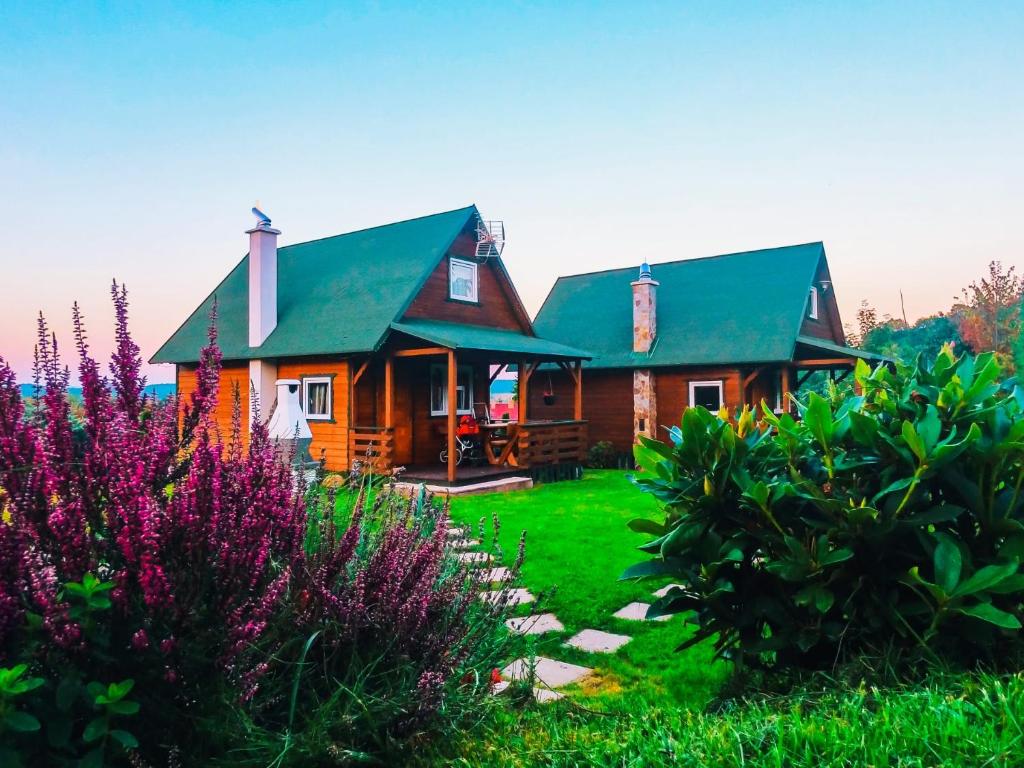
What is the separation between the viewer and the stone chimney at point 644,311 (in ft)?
62.4

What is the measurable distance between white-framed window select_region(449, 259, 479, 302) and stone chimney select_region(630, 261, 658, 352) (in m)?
5.55

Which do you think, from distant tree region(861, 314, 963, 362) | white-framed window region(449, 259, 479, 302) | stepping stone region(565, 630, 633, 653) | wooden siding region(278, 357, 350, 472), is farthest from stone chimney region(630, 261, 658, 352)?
distant tree region(861, 314, 963, 362)

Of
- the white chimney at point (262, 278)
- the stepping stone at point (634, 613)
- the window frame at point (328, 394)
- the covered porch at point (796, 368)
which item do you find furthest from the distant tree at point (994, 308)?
the stepping stone at point (634, 613)

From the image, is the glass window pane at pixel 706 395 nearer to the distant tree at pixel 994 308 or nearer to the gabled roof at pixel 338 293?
the gabled roof at pixel 338 293

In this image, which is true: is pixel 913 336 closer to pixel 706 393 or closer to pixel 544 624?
pixel 706 393

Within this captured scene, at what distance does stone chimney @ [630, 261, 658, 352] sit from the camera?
1902cm

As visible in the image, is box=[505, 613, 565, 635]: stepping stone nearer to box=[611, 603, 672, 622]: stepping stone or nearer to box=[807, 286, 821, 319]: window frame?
box=[611, 603, 672, 622]: stepping stone

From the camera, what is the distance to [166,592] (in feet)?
5.41

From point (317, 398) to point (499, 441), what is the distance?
4.53m

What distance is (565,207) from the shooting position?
17609 millimetres

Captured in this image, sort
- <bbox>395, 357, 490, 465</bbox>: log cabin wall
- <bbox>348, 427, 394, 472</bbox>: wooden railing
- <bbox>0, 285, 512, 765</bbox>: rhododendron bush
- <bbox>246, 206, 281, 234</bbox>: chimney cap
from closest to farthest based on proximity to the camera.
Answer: <bbox>0, 285, 512, 765</bbox>: rhododendron bush
<bbox>348, 427, 394, 472</bbox>: wooden railing
<bbox>395, 357, 490, 465</bbox>: log cabin wall
<bbox>246, 206, 281, 234</bbox>: chimney cap

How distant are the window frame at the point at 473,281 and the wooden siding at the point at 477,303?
53mm

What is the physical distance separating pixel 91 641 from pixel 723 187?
16578mm

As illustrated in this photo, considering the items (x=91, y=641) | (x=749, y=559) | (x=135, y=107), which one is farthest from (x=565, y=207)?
(x=91, y=641)
